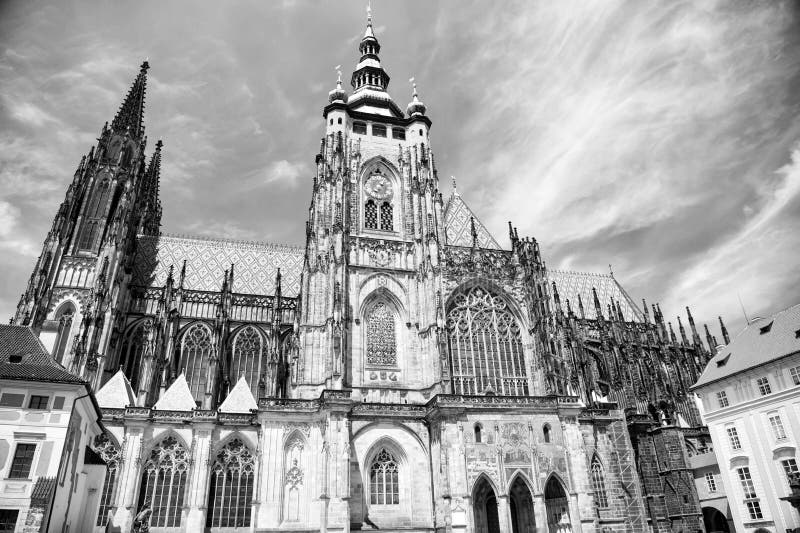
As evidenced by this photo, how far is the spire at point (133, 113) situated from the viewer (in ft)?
148

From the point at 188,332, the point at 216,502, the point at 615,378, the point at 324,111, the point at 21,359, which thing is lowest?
the point at 216,502

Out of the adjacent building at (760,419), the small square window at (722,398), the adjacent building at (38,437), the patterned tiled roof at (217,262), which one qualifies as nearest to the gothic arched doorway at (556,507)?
the adjacent building at (760,419)

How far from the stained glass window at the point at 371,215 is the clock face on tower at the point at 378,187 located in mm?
664

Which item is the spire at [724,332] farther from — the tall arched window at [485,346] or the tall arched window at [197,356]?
the tall arched window at [197,356]

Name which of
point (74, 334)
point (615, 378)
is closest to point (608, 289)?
point (615, 378)

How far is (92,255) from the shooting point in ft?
127

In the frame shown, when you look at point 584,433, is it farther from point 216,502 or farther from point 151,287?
point 151,287

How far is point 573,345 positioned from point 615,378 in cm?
755

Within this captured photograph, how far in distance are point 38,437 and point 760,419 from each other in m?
35.3

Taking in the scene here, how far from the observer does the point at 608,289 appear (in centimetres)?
5391

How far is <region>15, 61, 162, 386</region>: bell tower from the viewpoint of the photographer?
3488cm

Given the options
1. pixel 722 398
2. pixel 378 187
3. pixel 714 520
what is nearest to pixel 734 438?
pixel 722 398

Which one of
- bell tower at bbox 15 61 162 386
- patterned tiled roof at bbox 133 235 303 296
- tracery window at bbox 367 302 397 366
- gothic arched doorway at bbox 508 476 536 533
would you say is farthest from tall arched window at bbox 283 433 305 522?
patterned tiled roof at bbox 133 235 303 296

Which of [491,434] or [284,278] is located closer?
[491,434]
